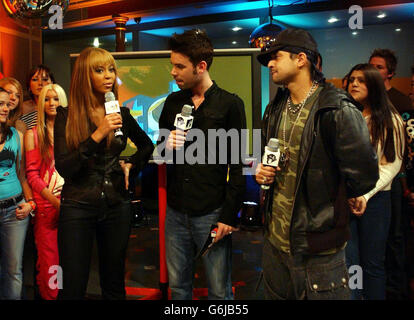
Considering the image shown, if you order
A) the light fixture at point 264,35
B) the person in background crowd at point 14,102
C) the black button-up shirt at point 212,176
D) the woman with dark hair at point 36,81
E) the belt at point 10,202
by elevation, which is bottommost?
the belt at point 10,202

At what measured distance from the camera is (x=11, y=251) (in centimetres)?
271

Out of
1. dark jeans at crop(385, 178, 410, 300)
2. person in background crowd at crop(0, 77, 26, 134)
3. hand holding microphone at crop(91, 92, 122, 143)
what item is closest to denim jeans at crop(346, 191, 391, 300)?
dark jeans at crop(385, 178, 410, 300)

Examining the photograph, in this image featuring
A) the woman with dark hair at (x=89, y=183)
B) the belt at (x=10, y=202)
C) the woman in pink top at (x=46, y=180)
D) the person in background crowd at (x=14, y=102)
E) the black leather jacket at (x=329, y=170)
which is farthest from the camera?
the person in background crowd at (x=14, y=102)

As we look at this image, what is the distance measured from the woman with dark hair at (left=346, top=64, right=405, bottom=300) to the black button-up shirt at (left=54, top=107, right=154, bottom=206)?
147 centimetres

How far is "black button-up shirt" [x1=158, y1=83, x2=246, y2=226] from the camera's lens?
7.15 ft

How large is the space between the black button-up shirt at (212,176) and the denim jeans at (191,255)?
0.20 ft

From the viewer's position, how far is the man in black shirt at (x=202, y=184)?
2.15m

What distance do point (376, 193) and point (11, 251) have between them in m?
2.36

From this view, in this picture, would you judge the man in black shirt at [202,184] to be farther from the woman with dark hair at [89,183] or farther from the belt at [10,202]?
A: the belt at [10,202]

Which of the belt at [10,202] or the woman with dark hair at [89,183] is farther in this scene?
the belt at [10,202]

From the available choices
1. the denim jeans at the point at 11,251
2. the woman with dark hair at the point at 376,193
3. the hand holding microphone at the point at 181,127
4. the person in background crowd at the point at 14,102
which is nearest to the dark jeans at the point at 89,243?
the hand holding microphone at the point at 181,127

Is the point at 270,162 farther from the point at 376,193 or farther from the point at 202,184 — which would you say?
the point at 376,193

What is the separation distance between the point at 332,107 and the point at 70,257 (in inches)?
56.4
